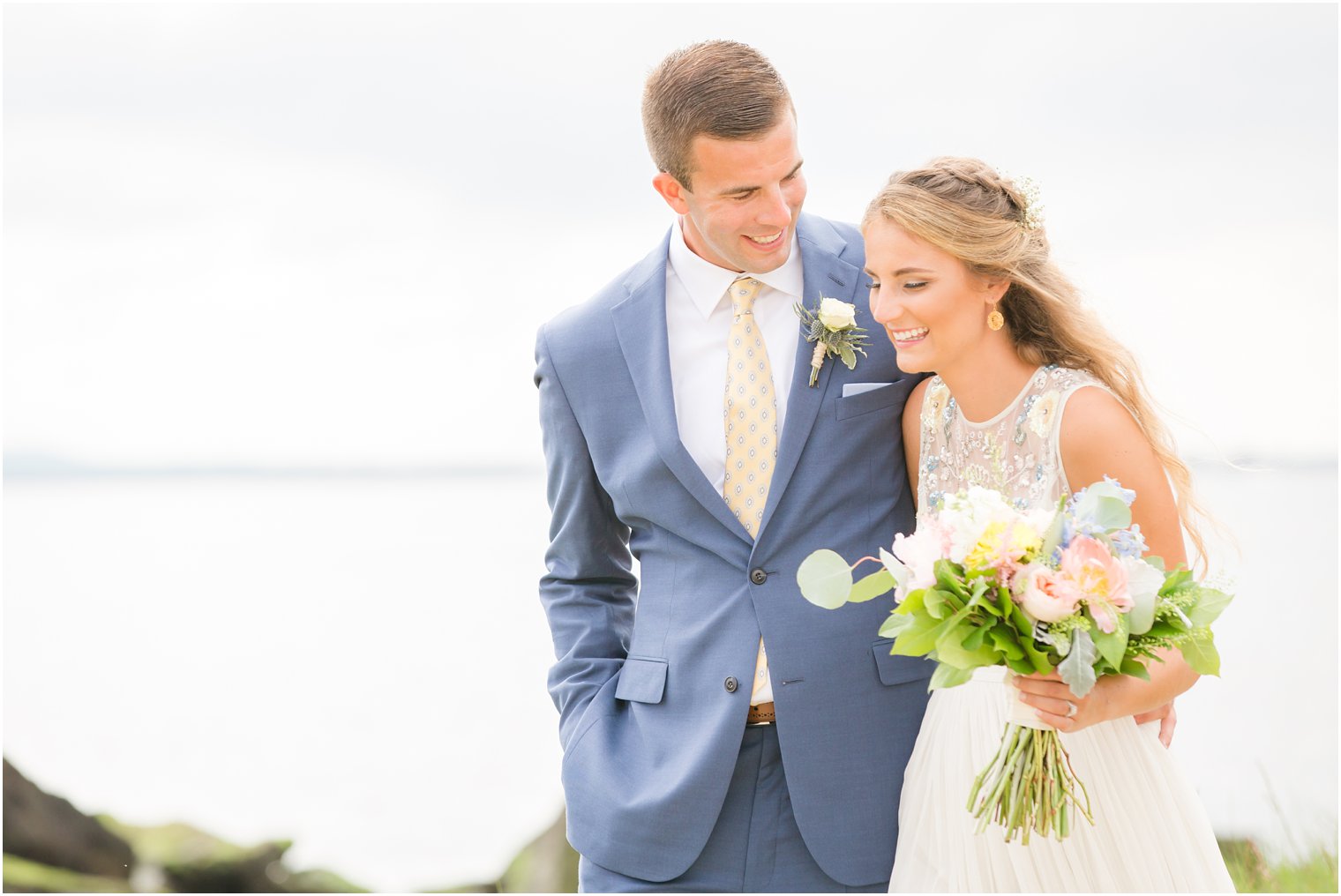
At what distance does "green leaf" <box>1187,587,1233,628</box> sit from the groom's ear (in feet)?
4.37

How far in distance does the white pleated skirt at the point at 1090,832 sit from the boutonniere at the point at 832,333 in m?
0.72

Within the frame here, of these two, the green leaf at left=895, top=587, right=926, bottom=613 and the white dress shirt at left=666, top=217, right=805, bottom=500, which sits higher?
the white dress shirt at left=666, top=217, right=805, bottom=500

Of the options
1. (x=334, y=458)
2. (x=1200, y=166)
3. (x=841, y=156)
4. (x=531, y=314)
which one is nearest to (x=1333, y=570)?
(x=1200, y=166)

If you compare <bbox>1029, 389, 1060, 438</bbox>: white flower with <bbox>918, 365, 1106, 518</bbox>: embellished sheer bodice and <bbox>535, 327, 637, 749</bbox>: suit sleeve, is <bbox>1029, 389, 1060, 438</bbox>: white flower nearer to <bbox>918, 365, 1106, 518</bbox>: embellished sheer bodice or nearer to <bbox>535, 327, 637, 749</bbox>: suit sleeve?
<bbox>918, 365, 1106, 518</bbox>: embellished sheer bodice

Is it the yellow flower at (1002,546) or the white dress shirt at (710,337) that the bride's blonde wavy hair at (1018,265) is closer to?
the white dress shirt at (710,337)

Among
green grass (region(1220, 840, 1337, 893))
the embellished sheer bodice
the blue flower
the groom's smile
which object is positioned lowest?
green grass (region(1220, 840, 1337, 893))

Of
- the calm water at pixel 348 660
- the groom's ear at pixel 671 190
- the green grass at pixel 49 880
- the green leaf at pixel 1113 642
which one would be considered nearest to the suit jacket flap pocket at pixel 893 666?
the green leaf at pixel 1113 642

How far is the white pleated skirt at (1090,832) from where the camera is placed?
2.08m

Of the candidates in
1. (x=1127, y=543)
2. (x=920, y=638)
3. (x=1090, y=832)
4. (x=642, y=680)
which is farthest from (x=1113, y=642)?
(x=642, y=680)

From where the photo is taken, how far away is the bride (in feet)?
6.82

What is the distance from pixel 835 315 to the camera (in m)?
2.35

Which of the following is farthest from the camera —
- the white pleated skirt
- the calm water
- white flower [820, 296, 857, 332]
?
the calm water

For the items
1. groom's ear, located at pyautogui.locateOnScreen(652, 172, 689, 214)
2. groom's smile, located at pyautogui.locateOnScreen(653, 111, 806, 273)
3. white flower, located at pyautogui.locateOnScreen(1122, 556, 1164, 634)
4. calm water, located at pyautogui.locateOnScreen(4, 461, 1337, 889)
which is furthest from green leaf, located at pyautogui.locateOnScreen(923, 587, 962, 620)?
calm water, located at pyautogui.locateOnScreen(4, 461, 1337, 889)

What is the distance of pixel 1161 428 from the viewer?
2236 mm
